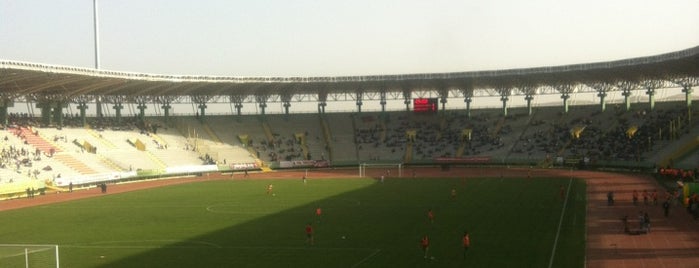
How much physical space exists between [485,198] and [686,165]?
24936 mm

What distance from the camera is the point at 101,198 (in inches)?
2092

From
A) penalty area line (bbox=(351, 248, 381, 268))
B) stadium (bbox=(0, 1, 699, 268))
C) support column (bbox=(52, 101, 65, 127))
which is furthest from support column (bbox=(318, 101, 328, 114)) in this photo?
penalty area line (bbox=(351, 248, 381, 268))

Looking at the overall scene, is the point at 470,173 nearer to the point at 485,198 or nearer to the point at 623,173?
the point at 623,173

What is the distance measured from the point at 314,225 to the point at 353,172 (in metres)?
46.9

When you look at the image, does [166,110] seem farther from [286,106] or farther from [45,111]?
[45,111]

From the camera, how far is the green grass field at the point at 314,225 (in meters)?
25.5

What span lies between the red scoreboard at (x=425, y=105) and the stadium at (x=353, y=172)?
29cm

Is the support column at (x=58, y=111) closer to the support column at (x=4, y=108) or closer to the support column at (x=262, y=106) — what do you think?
the support column at (x=4, y=108)

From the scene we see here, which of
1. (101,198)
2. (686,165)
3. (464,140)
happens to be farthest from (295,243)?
(464,140)

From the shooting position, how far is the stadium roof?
64500 millimetres

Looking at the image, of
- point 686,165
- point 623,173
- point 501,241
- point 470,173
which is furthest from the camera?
point 470,173

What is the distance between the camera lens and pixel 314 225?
34.0 meters

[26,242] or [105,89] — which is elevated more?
[105,89]

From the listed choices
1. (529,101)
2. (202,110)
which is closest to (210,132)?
(202,110)
